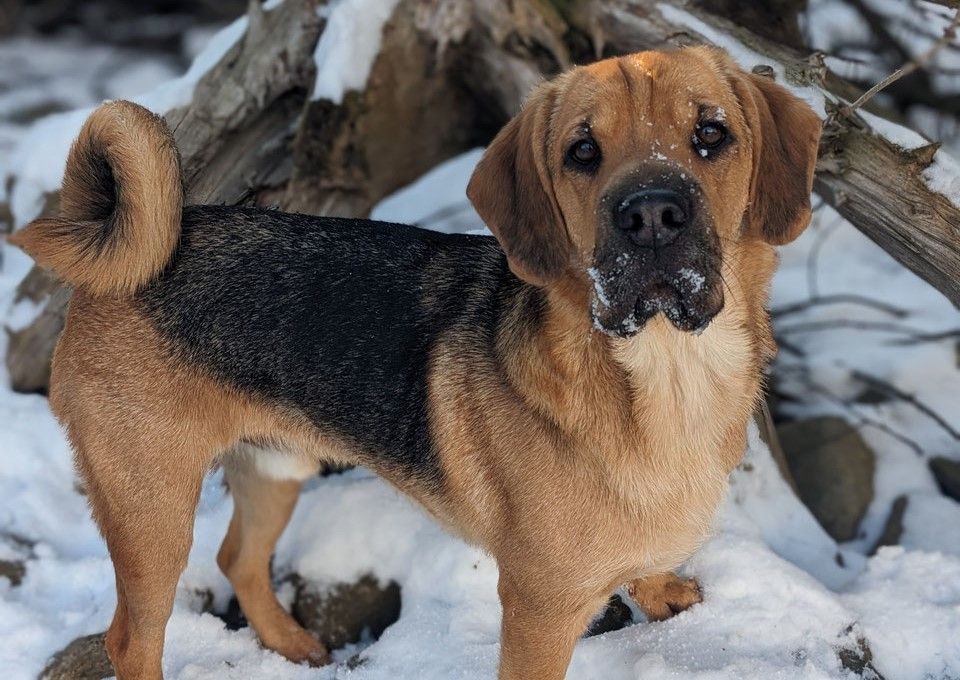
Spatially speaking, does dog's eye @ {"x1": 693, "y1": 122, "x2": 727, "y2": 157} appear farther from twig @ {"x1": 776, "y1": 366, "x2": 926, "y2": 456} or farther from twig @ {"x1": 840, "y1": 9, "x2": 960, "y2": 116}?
Result: twig @ {"x1": 776, "y1": 366, "x2": 926, "y2": 456}

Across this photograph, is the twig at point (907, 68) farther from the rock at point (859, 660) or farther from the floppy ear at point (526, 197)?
the rock at point (859, 660)

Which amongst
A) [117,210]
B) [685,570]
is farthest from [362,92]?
[685,570]

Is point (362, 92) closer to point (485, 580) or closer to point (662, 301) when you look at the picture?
point (485, 580)

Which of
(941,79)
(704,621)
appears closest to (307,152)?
(704,621)

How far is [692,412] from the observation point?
10.4ft

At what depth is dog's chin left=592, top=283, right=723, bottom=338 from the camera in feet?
9.07

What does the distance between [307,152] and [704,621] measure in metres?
2.95

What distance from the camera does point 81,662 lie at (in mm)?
3902

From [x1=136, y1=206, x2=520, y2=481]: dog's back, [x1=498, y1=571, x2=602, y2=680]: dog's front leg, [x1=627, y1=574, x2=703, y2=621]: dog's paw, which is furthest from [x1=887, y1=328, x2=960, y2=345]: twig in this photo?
[x1=498, y1=571, x2=602, y2=680]: dog's front leg

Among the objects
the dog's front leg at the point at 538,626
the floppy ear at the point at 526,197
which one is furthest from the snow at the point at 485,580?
the floppy ear at the point at 526,197

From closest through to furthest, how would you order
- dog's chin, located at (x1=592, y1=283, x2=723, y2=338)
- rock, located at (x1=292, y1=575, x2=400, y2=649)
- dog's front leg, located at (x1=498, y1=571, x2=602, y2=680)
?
1. dog's chin, located at (x1=592, y1=283, x2=723, y2=338)
2. dog's front leg, located at (x1=498, y1=571, x2=602, y2=680)
3. rock, located at (x1=292, y1=575, x2=400, y2=649)

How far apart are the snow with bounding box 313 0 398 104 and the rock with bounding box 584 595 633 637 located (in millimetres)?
2778

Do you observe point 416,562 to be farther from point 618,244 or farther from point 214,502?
point 618,244

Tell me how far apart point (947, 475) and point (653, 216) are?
10.3 feet
